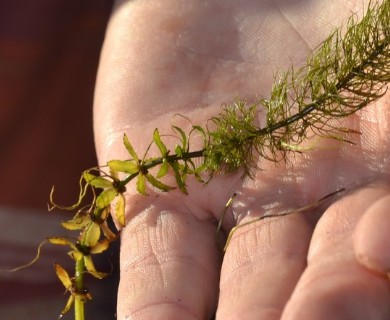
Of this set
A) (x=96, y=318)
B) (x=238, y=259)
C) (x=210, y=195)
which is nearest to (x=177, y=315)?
(x=238, y=259)

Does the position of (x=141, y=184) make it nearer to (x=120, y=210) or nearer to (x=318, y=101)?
(x=120, y=210)

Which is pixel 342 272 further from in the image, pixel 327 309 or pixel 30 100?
pixel 30 100

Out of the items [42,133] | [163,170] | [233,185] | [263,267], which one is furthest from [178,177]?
[42,133]

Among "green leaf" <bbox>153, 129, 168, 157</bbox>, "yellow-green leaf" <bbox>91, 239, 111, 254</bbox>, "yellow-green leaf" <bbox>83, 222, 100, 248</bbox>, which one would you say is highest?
"green leaf" <bbox>153, 129, 168, 157</bbox>

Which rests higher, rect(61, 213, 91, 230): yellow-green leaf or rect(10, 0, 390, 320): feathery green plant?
rect(10, 0, 390, 320): feathery green plant

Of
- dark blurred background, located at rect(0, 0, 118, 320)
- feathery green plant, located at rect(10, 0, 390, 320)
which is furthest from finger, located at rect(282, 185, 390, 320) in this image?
dark blurred background, located at rect(0, 0, 118, 320)

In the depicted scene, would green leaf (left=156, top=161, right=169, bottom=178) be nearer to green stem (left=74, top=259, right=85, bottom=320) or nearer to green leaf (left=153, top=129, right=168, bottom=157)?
green leaf (left=153, top=129, right=168, bottom=157)

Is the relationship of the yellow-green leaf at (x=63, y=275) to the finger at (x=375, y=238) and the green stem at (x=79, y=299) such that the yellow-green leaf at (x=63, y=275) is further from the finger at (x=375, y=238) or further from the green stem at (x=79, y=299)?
the finger at (x=375, y=238)
